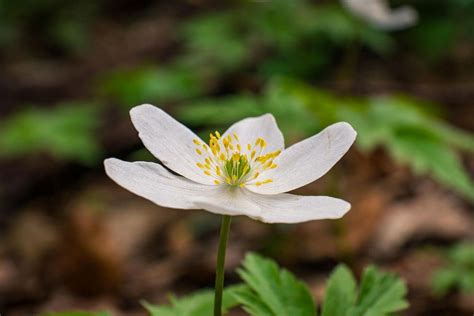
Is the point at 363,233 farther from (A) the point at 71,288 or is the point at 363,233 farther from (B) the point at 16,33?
(B) the point at 16,33

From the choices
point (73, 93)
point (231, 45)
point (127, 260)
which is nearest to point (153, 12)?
point (73, 93)

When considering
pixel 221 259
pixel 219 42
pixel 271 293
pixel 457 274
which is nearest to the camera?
pixel 221 259

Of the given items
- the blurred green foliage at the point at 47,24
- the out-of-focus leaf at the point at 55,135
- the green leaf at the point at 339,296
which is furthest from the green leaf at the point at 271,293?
the blurred green foliage at the point at 47,24

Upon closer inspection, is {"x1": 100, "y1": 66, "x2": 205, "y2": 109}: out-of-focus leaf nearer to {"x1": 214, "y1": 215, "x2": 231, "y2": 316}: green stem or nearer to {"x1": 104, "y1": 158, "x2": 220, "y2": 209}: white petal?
{"x1": 104, "y1": 158, "x2": 220, "y2": 209}: white petal

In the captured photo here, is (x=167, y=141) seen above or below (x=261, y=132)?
below

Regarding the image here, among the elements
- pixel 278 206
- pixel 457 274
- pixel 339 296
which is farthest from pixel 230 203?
pixel 457 274

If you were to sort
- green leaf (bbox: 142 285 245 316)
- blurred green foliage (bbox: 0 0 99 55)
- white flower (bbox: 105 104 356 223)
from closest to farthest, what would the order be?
white flower (bbox: 105 104 356 223), green leaf (bbox: 142 285 245 316), blurred green foliage (bbox: 0 0 99 55)

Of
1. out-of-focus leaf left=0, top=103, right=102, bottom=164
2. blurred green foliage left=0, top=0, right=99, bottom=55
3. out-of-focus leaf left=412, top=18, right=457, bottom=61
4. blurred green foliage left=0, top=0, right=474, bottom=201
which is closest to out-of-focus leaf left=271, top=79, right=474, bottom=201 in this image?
blurred green foliage left=0, top=0, right=474, bottom=201

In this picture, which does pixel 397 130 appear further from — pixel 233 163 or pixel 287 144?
pixel 233 163
